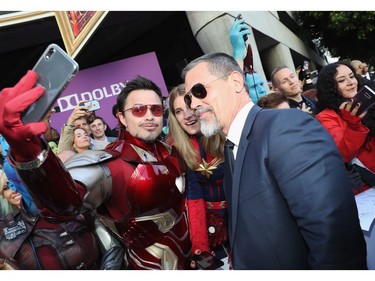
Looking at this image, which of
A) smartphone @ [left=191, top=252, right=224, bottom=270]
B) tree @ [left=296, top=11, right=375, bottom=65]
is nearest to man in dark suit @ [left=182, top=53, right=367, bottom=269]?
smartphone @ [left=191, top=252, right=224, bottom=270]

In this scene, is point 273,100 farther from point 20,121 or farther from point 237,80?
point 20,121

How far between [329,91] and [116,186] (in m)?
1.72

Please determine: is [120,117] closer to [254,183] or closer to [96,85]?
[254,183]

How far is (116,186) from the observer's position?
1.86m

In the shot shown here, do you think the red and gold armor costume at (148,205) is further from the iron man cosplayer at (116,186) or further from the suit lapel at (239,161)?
the suit lapel at (239,161)

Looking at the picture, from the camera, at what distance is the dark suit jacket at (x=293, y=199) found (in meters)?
1.07

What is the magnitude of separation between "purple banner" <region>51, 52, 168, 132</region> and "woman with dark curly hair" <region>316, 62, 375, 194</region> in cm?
402

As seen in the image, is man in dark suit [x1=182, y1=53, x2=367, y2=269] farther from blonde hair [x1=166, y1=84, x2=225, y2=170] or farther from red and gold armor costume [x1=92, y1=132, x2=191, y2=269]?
blonde hair [x1=166, y1=84, x2=225, y2=170]

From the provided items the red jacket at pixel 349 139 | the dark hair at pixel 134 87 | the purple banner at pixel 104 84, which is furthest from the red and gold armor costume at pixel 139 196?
the purple banner at pixel 104 84

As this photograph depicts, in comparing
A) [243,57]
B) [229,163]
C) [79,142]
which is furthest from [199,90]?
[79,142]

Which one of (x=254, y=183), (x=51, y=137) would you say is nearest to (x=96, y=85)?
(x=51, y=137)

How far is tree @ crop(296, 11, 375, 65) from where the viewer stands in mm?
16234

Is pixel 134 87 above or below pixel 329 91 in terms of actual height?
above

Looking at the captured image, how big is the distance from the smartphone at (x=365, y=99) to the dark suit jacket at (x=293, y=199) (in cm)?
124
